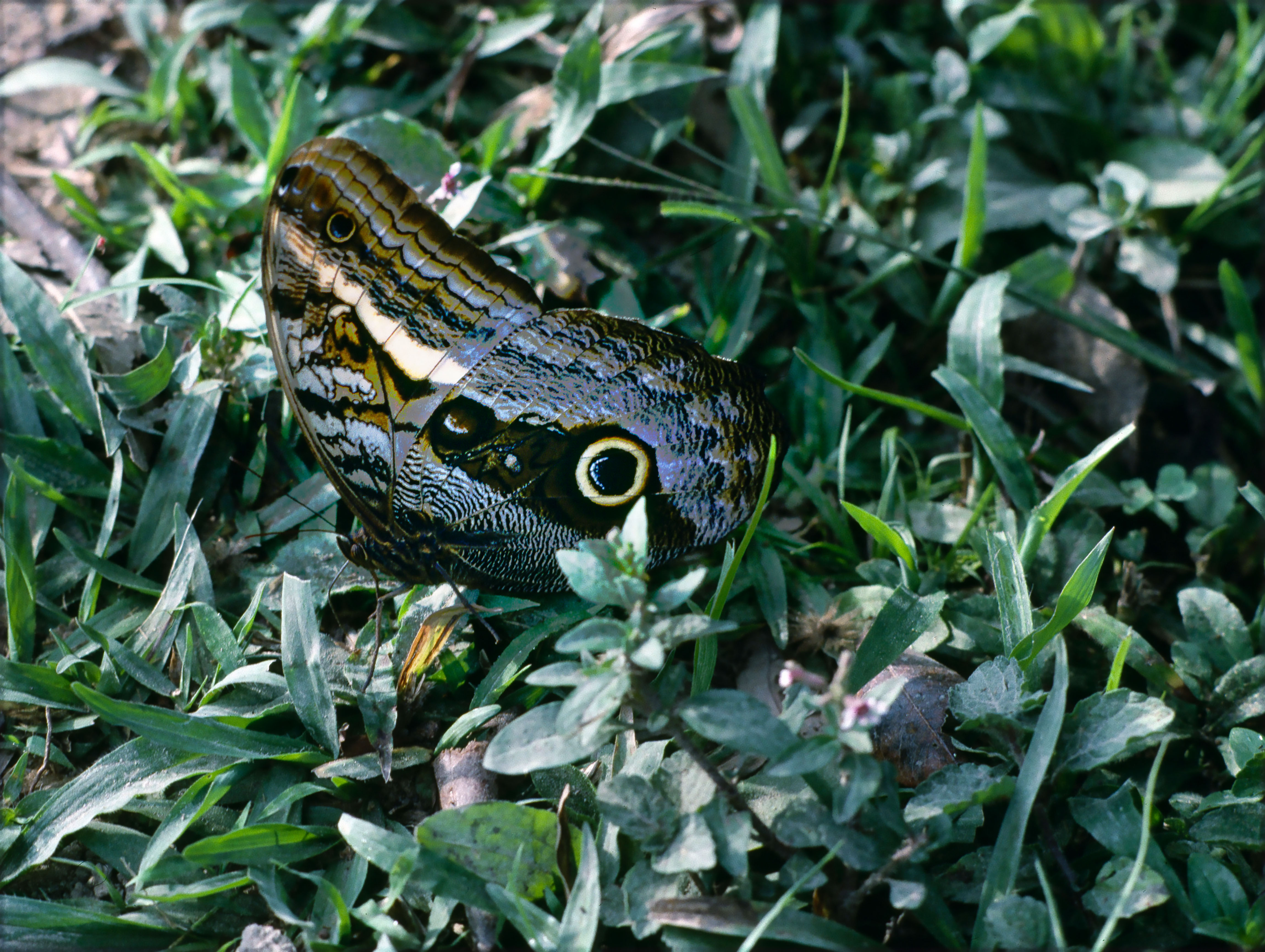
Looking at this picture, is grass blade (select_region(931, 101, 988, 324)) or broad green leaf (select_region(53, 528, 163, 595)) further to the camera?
grass blade (select_region(931, 101, 988, 324))

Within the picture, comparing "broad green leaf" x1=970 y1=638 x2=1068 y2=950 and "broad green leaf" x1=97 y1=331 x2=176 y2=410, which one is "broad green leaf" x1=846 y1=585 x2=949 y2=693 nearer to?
"broad green leaf" x1=970 y1=638 x2=1068 y2=950

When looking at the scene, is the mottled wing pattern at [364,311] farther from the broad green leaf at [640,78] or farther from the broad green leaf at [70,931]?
the broad green leaf at [640,78]

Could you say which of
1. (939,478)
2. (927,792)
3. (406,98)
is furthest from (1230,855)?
(406,98)

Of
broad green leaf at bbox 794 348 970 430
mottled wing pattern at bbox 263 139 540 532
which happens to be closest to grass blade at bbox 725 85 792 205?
broad green leaf at bbox 794 348 970 430

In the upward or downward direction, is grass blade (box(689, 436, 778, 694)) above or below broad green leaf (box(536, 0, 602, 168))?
below

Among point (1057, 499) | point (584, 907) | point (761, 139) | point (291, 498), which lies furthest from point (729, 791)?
point (761, 139)

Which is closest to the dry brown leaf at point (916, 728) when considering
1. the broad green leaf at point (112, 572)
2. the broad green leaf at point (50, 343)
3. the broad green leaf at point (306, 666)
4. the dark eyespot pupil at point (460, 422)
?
the dark eyespot pupil at point (460, 422)

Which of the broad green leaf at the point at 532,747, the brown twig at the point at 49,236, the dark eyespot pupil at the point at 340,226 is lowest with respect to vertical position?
the broad green leaf at the point at 532,747
